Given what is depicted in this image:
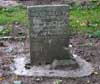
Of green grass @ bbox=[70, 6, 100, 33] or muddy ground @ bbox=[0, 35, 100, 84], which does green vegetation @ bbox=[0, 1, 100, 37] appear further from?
muddy ground @ bbox=[0, 35, 100, 84]

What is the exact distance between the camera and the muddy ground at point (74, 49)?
740 cm

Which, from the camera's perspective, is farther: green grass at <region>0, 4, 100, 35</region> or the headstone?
green grass at <region>0, 4, 100, 35</region>

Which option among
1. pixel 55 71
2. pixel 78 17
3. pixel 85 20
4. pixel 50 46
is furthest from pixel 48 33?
pixel 78 17

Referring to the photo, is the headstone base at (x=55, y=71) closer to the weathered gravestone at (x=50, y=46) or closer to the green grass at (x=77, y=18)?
the weathered gravestone at (x=50, y=46)

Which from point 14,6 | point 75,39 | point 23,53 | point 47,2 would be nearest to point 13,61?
point 23,53

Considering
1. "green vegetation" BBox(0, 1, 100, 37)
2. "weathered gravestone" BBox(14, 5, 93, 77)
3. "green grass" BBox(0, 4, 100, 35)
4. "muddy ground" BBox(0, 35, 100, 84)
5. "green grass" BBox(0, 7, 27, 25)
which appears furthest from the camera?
"green grass" BBox(0, 7, 27, 25)

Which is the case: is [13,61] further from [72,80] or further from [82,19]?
[82,19]

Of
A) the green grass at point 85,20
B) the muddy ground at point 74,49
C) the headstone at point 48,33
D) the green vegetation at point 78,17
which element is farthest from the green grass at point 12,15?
the headstone at point 48,33

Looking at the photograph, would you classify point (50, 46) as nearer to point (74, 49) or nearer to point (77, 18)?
point (74, 49)

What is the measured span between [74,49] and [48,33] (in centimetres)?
129

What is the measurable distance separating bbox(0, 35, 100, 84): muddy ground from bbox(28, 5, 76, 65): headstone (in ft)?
1.97

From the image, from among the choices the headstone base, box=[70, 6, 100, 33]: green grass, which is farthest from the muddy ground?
box=[70, 6, 100, 33]: green grass

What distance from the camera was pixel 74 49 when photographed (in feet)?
29.8

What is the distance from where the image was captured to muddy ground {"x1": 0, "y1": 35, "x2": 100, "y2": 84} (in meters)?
7.40
